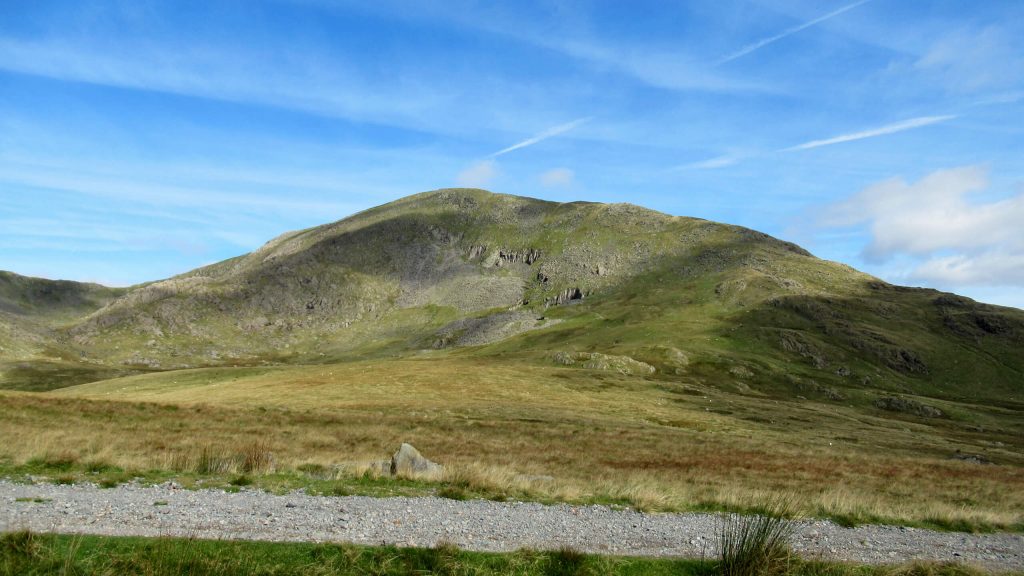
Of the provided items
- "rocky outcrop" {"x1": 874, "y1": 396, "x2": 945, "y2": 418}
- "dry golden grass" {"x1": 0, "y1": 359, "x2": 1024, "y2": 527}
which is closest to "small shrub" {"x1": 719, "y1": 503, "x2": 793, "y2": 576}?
"dry golden grass" {"x1": 0, "y1": 359, "x2": 1024, "y2": 527}

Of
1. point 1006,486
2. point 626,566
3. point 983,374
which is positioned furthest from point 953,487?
point 983,374

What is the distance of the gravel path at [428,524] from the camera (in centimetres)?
1252

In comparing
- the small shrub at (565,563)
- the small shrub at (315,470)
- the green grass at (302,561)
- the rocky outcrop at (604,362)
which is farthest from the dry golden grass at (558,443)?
the rocky outcrop at (604,362)

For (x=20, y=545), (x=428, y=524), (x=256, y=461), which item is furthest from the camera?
(x=256, y=461)

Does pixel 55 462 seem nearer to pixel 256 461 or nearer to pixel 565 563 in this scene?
pixel 256 461

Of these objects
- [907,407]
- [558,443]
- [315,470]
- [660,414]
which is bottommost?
[660,414]

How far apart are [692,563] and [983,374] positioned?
199 meters

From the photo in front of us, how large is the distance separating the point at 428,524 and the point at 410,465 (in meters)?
8.22

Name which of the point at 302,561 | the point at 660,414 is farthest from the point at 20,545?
the point at 660,414

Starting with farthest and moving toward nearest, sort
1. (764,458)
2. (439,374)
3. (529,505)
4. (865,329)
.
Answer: (865,329), (439,374), (764,458), (529,505)

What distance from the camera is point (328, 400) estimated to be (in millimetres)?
70875

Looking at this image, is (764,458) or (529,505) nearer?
(529,505)

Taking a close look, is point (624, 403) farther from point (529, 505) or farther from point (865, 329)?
point (865, 329)

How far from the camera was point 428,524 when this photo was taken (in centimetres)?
1418
